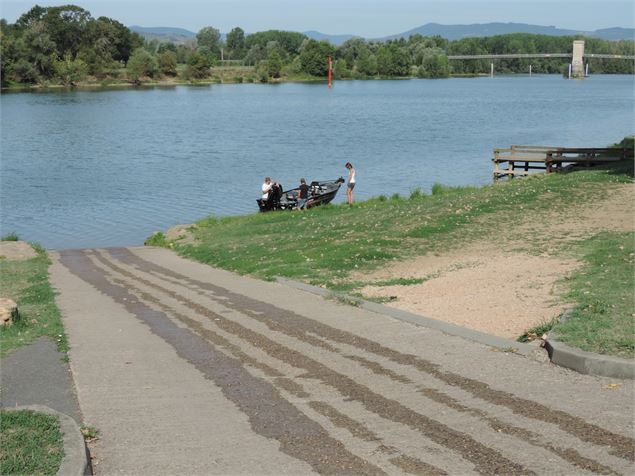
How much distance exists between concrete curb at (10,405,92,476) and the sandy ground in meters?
5.55

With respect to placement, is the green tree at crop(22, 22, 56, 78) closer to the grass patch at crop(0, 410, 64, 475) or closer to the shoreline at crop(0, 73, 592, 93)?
the shoreline at crop(0, 73, 592, 93)

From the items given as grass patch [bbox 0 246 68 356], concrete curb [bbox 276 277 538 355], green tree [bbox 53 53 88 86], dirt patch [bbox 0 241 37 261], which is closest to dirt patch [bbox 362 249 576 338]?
concrete curb [bbox 276 277 538 355]

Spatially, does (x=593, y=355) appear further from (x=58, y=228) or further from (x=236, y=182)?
(x=236, y=182)

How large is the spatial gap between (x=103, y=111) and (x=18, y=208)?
61164 millimetres

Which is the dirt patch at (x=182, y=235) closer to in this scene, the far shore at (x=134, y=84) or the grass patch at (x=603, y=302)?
the grass patch at (x=603, y=302)

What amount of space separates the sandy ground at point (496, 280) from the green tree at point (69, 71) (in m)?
143

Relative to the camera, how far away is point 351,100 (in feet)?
411

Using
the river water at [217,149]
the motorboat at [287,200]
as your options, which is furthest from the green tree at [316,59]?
the motorboat at [287,200]

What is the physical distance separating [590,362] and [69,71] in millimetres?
152797

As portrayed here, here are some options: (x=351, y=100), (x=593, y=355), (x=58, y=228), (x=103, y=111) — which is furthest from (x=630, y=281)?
(x=351, y=100)

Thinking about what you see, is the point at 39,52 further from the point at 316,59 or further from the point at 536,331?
the point at 536,331

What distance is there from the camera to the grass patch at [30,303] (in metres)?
11.7

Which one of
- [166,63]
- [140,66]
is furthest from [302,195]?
[166,63]

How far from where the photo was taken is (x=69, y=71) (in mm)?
151750
